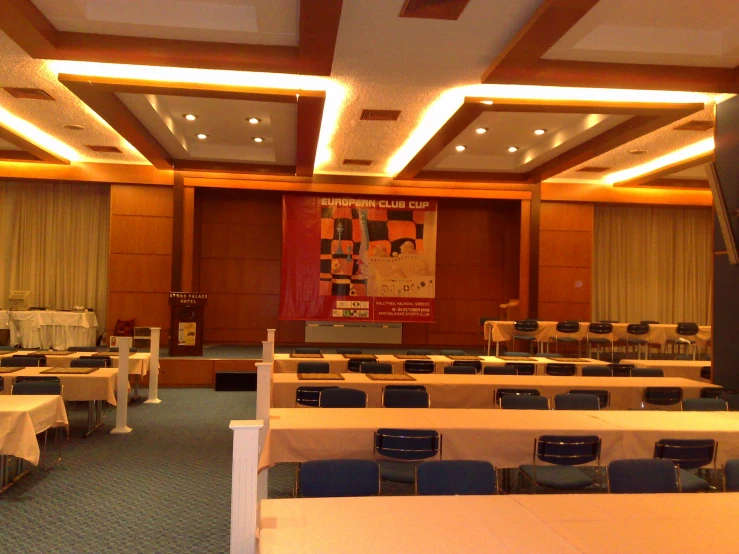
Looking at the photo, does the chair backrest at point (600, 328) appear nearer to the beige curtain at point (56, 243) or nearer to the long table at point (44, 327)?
the long table at point (44, 327)

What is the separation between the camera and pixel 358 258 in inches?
561

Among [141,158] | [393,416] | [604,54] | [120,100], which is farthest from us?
[141,158]

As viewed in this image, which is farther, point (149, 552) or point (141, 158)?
point (141, 158)

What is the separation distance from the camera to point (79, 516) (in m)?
4.82

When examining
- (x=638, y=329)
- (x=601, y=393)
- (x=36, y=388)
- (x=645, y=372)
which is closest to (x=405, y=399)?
(x=601, y=393)

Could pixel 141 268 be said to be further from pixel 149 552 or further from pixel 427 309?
pixel 149 552

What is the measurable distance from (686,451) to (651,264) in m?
12.7

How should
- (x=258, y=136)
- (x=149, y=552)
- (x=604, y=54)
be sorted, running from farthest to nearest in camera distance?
(x=258, y=136) → (x=604, y=54) → (x=149, y=552)

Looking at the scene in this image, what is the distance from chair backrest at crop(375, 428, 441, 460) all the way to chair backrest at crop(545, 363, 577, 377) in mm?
4371

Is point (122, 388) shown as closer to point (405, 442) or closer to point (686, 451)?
point (405, 442)

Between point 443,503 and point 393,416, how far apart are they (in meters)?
2.07

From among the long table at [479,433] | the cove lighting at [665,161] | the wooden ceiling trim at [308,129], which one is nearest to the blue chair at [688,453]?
the long table at [479,433]

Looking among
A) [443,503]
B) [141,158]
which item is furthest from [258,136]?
[443,503]

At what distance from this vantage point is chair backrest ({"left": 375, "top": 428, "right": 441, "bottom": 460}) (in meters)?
4.51
